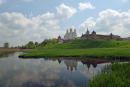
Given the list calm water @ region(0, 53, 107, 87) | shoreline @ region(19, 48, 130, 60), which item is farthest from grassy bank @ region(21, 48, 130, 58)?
calm water @ region(0, 53, 107, 87)

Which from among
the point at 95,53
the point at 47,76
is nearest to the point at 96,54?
the point at 95,53

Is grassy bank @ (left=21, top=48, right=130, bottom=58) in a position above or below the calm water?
above

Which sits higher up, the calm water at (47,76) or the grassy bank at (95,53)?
the grassy bank at (95,53)

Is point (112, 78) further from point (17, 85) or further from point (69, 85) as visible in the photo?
point (17, 85)

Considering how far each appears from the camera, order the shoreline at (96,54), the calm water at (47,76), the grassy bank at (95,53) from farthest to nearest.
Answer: the grassy bank at (95,53)
the shoreline at (96,54)
the calm water at (47,76)

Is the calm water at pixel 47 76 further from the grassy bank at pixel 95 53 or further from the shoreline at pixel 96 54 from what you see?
the grassy bank at pixel 95 53

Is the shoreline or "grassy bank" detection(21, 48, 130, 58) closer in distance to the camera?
the shoreline

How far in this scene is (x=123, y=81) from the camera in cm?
2797

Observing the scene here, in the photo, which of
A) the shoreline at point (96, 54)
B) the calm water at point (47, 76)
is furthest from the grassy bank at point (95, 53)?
the calm water at point (47, 76)

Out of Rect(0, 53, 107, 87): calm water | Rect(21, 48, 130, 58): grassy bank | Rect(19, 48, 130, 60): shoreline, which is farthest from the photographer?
Rect(21, 48, 130, 58): grassy bank

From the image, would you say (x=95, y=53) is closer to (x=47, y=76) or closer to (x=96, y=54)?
(x=96, y=54)

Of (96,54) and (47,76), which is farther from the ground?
(96,54)

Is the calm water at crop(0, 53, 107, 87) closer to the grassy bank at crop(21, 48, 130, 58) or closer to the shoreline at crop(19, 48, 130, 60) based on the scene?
the shoreline at crop(19, 48, 130, 60)

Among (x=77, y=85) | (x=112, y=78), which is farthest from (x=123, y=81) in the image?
(x=77, y=85)
